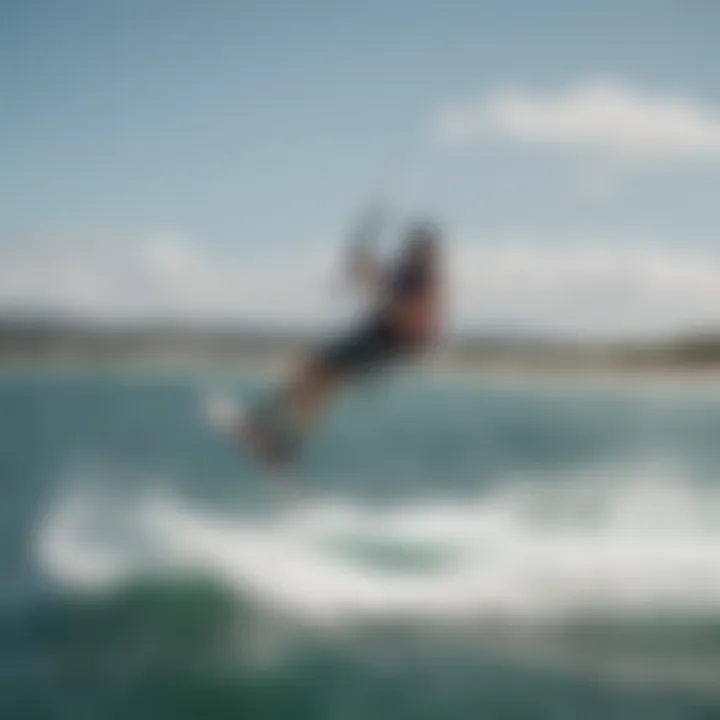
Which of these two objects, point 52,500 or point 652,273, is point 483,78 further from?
point 52,500

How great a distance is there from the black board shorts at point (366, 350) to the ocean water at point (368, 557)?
5 cm

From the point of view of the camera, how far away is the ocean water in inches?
78.9

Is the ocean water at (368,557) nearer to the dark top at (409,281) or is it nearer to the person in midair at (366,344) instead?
the person in midair at (366,344)

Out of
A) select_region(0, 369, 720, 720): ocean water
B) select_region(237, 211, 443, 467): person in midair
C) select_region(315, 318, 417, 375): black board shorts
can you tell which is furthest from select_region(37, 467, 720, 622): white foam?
select_region(315, 318, 417, 375): black board shorts

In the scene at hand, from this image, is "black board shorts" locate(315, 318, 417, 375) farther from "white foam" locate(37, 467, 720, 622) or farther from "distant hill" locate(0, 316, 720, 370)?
"white foam" locate(37, 467, 720, 622)

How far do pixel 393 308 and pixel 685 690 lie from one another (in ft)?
2.91

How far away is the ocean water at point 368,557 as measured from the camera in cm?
200

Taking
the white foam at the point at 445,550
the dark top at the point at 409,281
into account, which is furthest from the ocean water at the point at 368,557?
the dark top at the point at 409,281

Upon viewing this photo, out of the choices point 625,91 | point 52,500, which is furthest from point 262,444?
point 625,91

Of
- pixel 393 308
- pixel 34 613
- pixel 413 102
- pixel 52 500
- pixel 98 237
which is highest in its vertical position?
pixel 413 102

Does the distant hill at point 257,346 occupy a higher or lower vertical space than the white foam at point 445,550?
higher

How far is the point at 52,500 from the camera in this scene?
2053 mm

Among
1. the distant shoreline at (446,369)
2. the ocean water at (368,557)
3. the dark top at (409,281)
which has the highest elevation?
the dark top at (409,281)

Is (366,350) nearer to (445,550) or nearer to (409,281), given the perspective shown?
(409,281)
